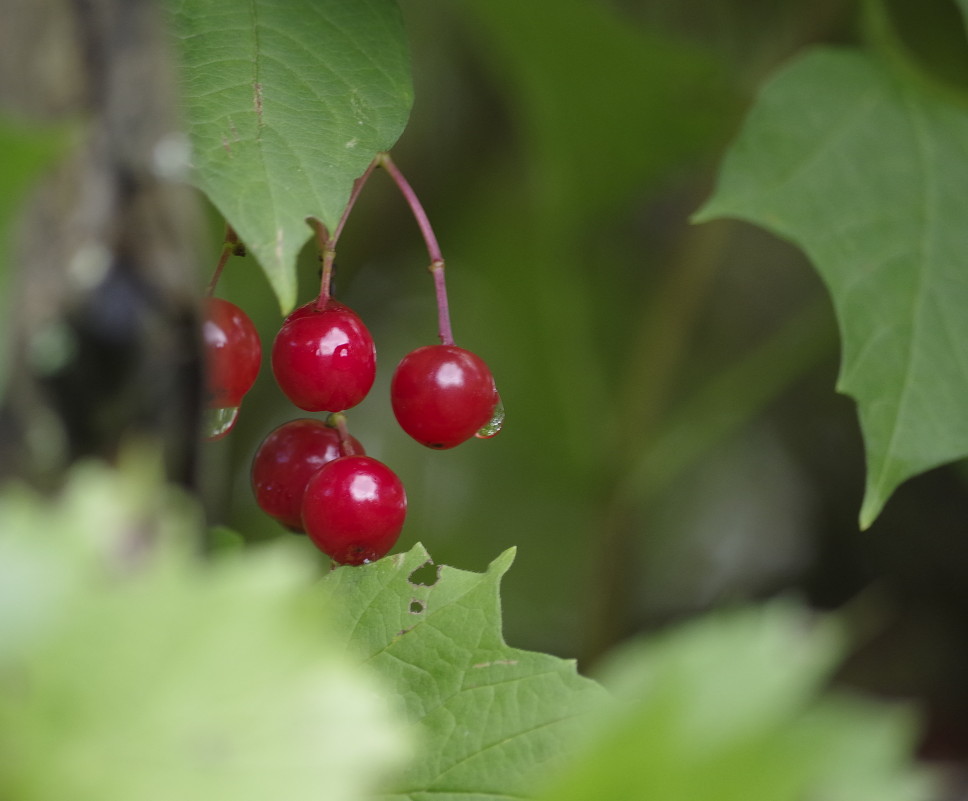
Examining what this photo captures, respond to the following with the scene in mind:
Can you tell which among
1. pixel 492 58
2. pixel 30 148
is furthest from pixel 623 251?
pixel 30 148

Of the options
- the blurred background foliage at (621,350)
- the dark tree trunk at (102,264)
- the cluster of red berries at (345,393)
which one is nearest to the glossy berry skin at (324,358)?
the cluster of red berries at (345,393)

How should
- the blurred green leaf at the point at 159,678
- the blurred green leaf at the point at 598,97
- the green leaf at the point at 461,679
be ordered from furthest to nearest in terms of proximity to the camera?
the blurred green leaf at the point at 598,97 → the green leaf at the point at 461,679 → the blurred green leaf at the point at 159,678

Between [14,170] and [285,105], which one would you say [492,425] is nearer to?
[285,105]

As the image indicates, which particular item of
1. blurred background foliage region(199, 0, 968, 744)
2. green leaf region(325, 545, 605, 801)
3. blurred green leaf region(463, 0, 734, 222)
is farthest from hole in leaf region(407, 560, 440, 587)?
blurred green leaf region(463, 0, 734, 222)

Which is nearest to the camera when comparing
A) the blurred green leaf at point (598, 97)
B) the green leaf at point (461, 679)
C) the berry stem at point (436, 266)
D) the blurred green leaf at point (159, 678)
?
the blurred green leaf at point (159, 678)

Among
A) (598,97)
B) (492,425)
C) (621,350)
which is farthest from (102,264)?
(621,350)

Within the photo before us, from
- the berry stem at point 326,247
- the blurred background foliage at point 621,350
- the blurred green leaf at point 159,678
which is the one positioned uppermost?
the blurred background foliage at point 621,350

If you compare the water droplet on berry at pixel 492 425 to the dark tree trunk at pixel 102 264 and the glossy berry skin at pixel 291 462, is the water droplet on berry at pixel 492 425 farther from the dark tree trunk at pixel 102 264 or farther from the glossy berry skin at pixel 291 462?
the dark tree trunk at pixel 102 264
